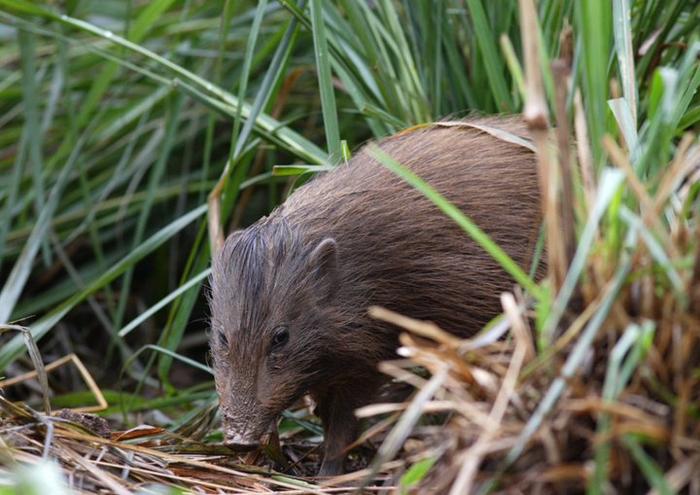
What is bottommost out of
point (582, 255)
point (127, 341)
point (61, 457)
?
point (127, 341)

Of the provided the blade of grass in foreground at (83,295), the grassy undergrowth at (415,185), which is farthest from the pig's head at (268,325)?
the blade of grass in foreground at (83,295)

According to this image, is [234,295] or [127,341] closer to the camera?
[234,295]

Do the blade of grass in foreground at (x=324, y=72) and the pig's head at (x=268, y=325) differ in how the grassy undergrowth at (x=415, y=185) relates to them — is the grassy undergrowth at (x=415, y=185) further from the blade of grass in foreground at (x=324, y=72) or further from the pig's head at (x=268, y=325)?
the pig's head at (x=268, y=325)

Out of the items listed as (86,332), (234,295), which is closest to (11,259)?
(86,332)

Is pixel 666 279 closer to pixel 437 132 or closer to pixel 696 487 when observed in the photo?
pixel 696 487

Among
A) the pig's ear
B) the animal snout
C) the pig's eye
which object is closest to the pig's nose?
the animal snout

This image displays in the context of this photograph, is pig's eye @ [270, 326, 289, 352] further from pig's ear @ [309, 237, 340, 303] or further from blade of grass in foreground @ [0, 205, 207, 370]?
blade of grass in foreground @ [0, 205, 207, 370]

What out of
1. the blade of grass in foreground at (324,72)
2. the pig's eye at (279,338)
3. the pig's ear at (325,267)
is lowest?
the pig's eye at (279,338)

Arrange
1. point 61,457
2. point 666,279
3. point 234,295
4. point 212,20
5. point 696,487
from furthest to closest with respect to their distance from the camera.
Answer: point 212,20 < point 234,295 < point 61,457 < point 666,279 < point 696,487

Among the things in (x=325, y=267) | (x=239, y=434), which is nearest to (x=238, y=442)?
(x=239, y=434)
